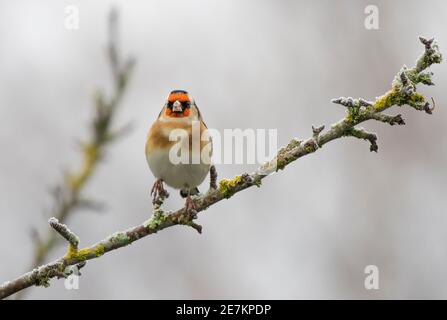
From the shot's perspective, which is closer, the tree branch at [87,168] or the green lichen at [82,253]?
the tree branch at [87,168]

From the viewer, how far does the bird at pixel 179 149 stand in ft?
18.1

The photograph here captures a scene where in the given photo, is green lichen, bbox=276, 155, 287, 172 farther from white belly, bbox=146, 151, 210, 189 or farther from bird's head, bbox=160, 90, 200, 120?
bird's head, bbox=160, 90, 200, 120

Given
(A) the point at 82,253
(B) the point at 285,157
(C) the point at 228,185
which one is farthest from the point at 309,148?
(A) the point at 82,253

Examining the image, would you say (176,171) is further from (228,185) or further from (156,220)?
(228,185)

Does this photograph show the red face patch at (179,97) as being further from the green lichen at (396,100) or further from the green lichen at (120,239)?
the green lichen at (396,100)

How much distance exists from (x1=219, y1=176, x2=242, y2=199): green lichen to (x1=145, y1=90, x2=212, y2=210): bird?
102 centimetres

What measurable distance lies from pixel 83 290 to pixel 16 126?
9.34 feet

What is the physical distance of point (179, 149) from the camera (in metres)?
5.60

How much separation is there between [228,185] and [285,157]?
332 mm

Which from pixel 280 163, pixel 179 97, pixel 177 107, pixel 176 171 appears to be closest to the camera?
pixel 280 163

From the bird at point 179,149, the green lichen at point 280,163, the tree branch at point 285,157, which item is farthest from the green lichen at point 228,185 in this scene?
the bird at point 179,149

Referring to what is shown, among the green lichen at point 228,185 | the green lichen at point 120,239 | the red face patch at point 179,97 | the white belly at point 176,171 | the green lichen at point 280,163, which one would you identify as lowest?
the green lichen at point 120,239

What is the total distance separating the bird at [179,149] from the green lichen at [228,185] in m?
1.02
